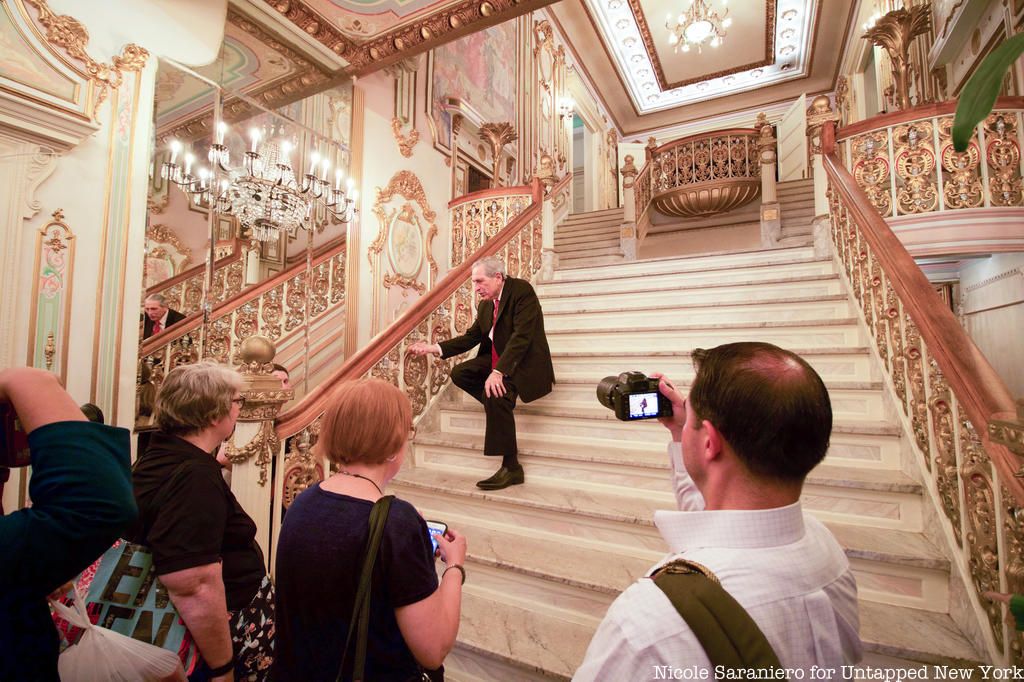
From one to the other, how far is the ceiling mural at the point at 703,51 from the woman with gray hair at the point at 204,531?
946cm

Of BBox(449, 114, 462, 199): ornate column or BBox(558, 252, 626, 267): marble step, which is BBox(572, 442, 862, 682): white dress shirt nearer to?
BBox(558, 252, 626, 267): marble step

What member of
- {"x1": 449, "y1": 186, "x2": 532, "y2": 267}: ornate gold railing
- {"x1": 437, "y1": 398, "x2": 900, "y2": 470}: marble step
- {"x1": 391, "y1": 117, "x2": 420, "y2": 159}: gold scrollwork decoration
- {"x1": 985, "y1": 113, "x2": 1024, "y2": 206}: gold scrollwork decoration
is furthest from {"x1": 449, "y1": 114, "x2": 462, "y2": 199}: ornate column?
{"x1": 985, "y1": 113, "x2": 1024, "y2": 206}: gold scrollwork decoration

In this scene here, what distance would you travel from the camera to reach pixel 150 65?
322cm

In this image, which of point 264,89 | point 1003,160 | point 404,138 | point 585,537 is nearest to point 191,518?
point 585,537

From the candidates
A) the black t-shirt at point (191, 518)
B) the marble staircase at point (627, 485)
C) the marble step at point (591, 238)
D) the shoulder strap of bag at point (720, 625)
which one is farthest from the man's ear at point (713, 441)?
the marble step at point (591, 238)

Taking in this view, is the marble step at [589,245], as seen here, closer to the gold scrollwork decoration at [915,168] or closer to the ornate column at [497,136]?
the ornate column at [497,136]

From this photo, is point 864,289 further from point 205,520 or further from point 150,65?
point 150,65

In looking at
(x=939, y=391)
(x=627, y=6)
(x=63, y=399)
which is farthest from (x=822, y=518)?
(x=627, y=6)

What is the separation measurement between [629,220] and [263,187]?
481 centimetres

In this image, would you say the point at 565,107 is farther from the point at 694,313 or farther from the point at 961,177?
the point at 694,313

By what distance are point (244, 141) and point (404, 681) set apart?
436cm

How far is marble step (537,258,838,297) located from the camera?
3.95 m

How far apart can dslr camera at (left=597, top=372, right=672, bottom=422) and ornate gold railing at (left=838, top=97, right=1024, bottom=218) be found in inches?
169

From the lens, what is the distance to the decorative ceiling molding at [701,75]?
8422 mm
